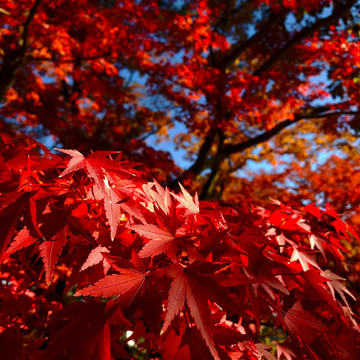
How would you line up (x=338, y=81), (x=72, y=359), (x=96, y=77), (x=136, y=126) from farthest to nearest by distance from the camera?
(x=136, y=126) < (x=96, y=77) < (x=338, y=81) < (x=72, y=359)

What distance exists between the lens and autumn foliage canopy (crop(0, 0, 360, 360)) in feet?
2.66

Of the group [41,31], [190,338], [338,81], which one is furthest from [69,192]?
[41,31]

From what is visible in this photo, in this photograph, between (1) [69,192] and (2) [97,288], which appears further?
(1) [69,192]

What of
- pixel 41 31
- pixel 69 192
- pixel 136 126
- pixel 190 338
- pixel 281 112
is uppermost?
pixel 136 126

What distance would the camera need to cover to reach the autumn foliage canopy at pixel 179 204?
811 millimetres

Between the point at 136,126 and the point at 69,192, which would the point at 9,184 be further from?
the point at 136,126

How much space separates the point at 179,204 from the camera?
1272 mm

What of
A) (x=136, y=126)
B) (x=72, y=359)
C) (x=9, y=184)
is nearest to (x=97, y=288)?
(x=72, y=359)

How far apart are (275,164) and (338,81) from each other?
23.4ft

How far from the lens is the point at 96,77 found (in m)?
8.81

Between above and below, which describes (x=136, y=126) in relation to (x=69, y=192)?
above

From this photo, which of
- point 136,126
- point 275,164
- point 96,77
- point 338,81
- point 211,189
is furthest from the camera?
point 136,126

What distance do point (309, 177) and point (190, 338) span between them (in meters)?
6.78

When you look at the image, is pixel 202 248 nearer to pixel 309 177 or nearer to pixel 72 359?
pixel 72 359
